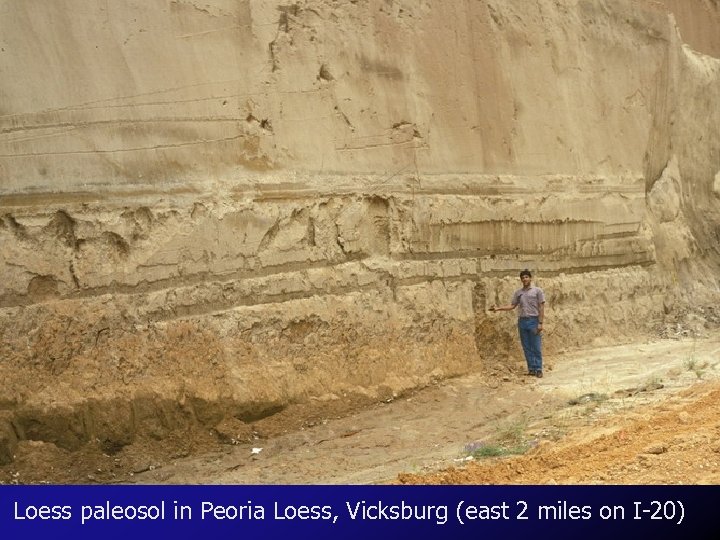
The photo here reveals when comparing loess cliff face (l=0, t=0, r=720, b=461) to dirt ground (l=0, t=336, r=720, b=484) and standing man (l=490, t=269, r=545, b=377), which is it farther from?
standing man (l=490, t=269, r=545, b=377)

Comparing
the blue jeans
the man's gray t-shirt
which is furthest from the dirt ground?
the man's gray t-shirt

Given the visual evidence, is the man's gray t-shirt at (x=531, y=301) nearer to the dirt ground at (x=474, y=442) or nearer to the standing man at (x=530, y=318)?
the standing man at (x=530, y=318)

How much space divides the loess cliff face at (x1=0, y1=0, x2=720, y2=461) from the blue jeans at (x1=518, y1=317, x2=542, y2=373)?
393 mm

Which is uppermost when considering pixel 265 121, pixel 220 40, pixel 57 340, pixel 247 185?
pixel 220 40

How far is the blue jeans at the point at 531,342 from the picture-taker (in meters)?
10.1

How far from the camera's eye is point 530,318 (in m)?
10.1

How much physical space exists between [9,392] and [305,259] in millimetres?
2671

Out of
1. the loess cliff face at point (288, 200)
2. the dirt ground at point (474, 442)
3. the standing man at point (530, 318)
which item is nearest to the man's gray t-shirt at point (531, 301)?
the standing man at point (530, 318)

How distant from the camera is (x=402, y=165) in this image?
9.69 meters

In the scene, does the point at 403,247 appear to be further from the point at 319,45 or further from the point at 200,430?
the point at 200,430

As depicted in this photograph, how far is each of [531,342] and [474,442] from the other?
7.48 feet

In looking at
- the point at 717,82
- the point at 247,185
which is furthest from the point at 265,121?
the point at 717,82

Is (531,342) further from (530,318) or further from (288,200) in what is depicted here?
(288,200)

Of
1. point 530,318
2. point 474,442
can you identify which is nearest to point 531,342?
point 530,318
